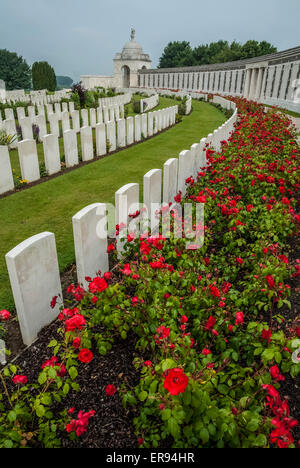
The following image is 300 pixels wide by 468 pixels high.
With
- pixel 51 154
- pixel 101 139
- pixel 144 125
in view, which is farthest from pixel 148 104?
pixel 51 154

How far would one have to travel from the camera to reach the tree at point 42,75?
3141 centimetres

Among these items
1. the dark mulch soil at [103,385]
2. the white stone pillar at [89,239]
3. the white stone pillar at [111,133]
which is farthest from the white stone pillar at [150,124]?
the dark mulch soil at [103,385]

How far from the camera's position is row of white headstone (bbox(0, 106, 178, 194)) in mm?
5784

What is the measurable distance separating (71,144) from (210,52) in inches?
2742

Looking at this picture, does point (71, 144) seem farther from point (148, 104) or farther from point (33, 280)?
point (148, 104)

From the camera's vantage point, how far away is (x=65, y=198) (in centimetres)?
529

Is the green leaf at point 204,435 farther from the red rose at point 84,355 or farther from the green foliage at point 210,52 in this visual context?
the green foliage at point 210,52

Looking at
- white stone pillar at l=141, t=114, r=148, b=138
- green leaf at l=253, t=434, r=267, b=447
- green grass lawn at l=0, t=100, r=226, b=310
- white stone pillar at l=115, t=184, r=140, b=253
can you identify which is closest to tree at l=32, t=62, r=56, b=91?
white stone pillar at l=141, t=114, r=148, b=138

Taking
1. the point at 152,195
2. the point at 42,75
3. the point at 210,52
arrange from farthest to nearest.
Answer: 1. the point at 210,52
2. the point at 42,75
3. the point at 152,195

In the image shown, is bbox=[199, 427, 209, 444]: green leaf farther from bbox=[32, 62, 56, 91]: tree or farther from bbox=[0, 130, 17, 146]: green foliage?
bbox=[32, 62, 56, 91]: tree

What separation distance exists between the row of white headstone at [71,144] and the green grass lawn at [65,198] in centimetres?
35

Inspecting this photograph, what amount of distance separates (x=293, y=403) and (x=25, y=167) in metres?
5.78

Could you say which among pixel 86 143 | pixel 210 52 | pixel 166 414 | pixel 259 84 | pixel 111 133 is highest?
pixel 210 52

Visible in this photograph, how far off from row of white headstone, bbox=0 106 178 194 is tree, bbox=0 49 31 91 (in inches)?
2471
